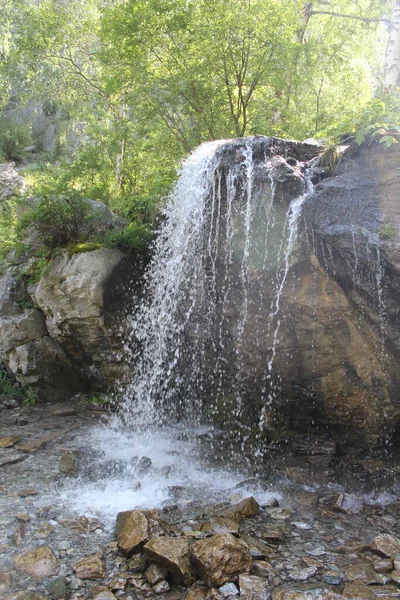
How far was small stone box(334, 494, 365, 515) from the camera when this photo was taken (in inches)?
171

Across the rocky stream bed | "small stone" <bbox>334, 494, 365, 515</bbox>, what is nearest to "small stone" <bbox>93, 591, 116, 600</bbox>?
Answer: the rocky stream bed

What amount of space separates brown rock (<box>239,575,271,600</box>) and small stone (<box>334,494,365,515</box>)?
1.56m

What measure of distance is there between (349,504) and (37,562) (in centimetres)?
293

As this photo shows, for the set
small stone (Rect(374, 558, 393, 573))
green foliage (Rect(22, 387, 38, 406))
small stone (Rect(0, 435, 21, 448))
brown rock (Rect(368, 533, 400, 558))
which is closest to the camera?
small stone (Rect(374, 558, 393, 573))

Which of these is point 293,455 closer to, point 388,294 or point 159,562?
point 388,294

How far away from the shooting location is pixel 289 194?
548 cm

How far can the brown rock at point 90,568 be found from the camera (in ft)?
10.4

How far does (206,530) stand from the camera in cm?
368

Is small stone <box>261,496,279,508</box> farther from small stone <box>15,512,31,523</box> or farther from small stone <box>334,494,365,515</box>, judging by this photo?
small stone <box>15,512,31,523</box>

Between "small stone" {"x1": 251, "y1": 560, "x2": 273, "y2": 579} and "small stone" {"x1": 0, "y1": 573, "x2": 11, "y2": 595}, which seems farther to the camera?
"small stone" {"x1": 251, "y1": 560, "x2": 273, "y2": 579}

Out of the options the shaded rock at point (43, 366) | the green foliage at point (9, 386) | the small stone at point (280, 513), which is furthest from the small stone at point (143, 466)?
the green foliage at point (9, 386)

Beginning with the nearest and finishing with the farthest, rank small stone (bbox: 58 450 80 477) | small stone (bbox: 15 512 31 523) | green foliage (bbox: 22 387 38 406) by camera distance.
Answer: small stone (bbox: 15 512 31 523)
small stone (bbox: 58 450 80 477)
green foliage (bbox: 22 387 38 406)

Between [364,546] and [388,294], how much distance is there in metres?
2.59

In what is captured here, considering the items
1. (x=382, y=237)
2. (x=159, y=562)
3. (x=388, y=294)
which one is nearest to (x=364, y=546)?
(x=159, y=562)
